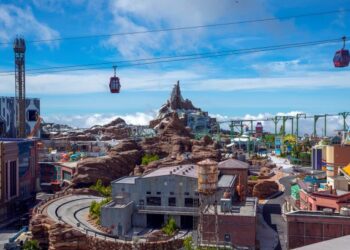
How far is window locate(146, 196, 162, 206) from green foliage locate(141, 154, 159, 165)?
61.8 feet

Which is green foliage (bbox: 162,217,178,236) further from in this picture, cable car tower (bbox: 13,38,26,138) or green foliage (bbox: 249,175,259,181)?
cable car tower (bbox: 13,38,26,138)

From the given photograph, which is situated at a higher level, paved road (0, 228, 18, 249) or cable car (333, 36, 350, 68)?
cable car (333, 36, 350, 68)

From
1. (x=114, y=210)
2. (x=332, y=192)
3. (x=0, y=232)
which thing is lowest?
(x=0, y=232)

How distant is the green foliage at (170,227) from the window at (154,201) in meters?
2.30

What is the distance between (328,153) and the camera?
150 feet

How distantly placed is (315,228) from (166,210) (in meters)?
17.1

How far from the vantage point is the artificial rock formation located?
56594 millimetres

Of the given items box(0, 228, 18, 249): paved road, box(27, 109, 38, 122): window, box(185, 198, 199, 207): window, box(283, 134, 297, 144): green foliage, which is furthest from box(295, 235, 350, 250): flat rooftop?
box(27, 109, 38, 122): window

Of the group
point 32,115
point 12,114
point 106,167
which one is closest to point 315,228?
point 106,167

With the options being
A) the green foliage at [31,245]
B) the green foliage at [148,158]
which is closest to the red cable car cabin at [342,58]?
the green foliage at [31,245]

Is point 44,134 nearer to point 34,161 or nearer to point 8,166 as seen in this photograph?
point 34,161

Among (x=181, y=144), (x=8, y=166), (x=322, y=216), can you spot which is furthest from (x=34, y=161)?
(x=322, y=216)

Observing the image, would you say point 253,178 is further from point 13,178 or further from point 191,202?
point 13,178

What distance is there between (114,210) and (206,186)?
1251 centimetres
